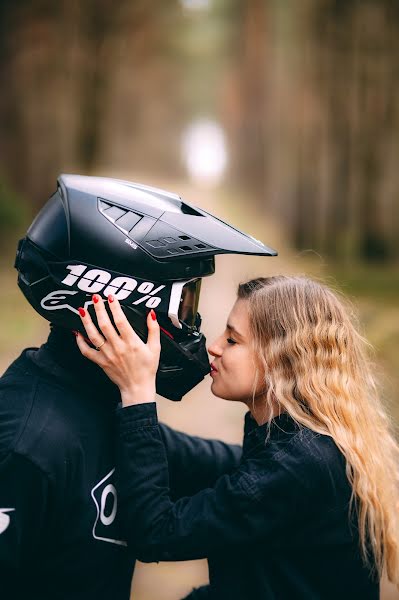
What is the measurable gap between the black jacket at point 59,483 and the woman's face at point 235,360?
38cm

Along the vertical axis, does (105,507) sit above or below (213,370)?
below

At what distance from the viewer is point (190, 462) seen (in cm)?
264

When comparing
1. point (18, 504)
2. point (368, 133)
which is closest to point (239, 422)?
point (18, 504)

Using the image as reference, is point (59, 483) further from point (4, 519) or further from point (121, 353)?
point (121, 353)

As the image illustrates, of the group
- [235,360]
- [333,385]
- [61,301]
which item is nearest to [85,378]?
[61,301]

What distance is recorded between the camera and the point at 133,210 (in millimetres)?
2375

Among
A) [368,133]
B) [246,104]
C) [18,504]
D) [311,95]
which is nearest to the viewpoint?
[18,504]

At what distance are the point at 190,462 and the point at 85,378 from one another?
0.62 m

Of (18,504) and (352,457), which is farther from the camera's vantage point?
(352,457)

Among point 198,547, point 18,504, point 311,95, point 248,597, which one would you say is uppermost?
point 311,95

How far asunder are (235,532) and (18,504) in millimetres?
625

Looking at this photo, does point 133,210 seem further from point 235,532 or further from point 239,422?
point 239,422

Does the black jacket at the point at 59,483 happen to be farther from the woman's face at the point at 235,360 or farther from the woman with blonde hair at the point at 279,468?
the woman's face at the point at 235,360

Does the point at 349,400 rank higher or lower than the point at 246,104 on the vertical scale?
lower
